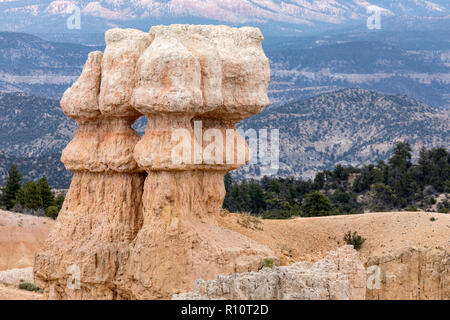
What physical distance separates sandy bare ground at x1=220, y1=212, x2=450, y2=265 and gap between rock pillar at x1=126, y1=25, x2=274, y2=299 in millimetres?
2517

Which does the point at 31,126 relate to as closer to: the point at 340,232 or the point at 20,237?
the point at 20,237

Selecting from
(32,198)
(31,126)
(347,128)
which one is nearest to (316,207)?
(32,198)

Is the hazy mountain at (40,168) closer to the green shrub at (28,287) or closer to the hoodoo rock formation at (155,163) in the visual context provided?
the green shrub at (28,287)

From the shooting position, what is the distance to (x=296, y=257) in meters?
24.9

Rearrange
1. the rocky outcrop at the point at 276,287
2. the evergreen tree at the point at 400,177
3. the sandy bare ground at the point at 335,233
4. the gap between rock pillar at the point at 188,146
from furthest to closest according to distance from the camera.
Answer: the evergreen tree at the point at 400,177
the sandy bare ground at the point at 335,233
the gap between rock pillar at the point at 188,146
the rocky outcrop at the point at 276,287

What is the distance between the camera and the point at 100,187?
914 inches

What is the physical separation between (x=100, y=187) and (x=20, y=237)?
1929 centimetres

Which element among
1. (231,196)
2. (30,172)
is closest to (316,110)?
(30,172)

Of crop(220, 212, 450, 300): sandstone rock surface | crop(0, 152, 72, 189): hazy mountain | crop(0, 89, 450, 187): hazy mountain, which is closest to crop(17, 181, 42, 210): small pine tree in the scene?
crop(220, 212, 450, 300): sandstone rock surface

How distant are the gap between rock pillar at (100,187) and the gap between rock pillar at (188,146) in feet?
2.55

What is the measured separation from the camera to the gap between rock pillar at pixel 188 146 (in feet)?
68.9

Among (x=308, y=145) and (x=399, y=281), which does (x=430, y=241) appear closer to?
(x=399, y=281)

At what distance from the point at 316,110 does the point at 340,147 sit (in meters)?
10.1

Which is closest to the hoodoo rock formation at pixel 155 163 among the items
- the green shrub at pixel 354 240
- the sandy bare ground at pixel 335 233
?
the sandy bare ground at pixel 335 233
